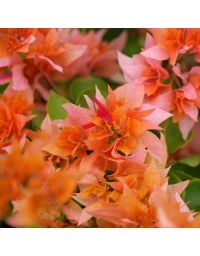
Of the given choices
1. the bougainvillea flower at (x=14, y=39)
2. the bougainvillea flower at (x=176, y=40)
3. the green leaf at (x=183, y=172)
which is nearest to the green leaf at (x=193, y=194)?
the green leaf at (x=183, y=172)

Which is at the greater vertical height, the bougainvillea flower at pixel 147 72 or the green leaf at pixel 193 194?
the bougainvillea flower at pixel 147 72

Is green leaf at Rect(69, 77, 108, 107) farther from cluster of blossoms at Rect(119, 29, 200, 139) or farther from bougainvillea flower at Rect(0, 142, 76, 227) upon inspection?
bougainvillea flower at Rect(0, 142, 76, 227)

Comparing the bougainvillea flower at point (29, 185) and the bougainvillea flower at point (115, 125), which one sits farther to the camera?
the bougainvillea flower at point (115, 125)

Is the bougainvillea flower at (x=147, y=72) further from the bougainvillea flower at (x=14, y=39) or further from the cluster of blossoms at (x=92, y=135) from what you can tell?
the bougainvillea flower at (x=14, y=39)

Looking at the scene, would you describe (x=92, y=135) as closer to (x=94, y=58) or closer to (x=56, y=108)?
(x=56, y=108)

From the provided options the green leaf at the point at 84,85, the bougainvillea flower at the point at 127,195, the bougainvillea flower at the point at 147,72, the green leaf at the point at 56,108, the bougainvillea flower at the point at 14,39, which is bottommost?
the bougainvillea flower at the point at 127,195
